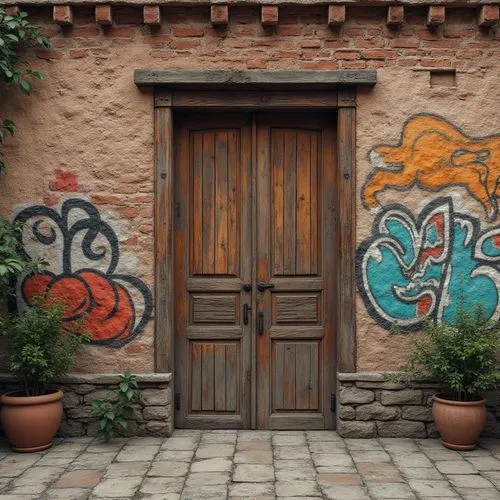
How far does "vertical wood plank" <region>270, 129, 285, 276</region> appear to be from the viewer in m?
5.66

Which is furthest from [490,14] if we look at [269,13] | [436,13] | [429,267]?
[429,267]

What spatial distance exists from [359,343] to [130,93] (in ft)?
9.13

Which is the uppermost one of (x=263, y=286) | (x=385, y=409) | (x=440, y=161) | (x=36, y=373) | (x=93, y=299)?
(x=440, y=161)

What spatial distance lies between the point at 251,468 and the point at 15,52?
3768mm

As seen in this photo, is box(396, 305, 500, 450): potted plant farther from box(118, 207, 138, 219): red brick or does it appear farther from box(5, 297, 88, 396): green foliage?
box(5, 297, 88, 396): green foliage

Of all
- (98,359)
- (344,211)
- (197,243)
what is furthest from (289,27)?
(98,359)

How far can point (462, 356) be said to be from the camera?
4.96 m

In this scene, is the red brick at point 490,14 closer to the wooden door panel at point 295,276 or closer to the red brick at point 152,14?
the wooden door panel at point 295,276

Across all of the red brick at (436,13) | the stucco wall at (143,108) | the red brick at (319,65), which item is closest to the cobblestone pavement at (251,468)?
the stucco wall at (143,108)

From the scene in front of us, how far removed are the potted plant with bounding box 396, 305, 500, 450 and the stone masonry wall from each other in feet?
0.68

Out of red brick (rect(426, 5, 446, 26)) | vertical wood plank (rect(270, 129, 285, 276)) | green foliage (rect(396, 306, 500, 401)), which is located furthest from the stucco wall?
vertical wood plank (rect(270, 129, 285, 276))

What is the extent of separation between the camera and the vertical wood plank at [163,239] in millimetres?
5430

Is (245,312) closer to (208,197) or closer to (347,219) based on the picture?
(208,197)

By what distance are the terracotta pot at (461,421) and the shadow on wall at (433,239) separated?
0.71 m
